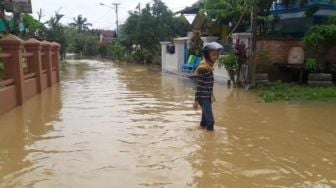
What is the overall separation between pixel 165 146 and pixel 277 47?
998 cm

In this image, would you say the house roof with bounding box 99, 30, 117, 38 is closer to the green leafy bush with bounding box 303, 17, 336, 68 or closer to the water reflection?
the green leafy bush with bounding box 303, 17, 336, 68

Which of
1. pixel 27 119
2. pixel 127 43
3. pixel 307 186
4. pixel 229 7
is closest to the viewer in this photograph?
pixel 307 186

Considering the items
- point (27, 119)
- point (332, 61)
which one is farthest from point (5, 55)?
point (332, 61)

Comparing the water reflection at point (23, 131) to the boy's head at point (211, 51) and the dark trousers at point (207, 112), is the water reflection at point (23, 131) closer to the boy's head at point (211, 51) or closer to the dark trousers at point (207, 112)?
the dark trousers at point (207, 112)

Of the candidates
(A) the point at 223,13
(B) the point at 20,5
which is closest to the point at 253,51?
(A) the point at 223,13

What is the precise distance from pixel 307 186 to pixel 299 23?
1459 cm

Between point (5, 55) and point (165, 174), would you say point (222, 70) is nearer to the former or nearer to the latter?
point (5, 55)

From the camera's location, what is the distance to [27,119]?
28.5 ft

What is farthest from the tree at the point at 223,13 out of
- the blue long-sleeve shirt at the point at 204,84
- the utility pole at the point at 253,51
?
the blue long-sleeve shirt at the point at 204,84

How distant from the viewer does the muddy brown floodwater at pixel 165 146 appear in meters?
4.88

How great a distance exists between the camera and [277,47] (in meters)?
15.2

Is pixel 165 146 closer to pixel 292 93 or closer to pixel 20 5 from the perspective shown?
pixel 292 93

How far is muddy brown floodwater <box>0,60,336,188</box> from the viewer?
488 centimetres

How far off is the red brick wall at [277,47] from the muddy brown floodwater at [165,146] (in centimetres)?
482
